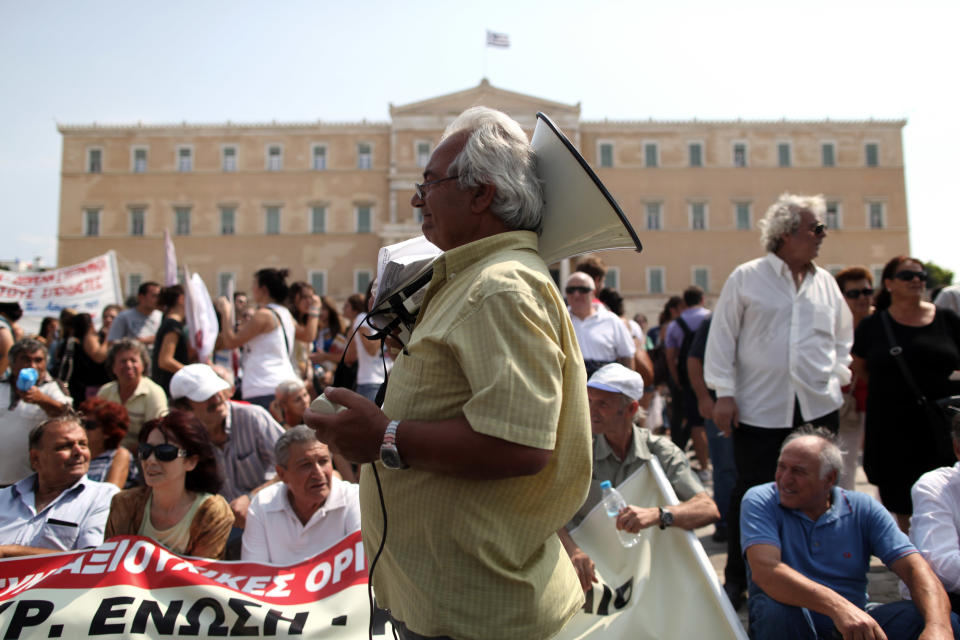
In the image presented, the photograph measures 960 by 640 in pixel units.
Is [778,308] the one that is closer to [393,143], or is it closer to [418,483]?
[418,483]

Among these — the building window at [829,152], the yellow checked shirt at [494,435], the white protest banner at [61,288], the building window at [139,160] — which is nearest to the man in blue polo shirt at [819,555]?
the yellow checked shirt at [494,435]

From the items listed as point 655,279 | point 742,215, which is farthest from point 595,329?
point 742,215

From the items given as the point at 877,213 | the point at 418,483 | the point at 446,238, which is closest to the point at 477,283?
the point at 446,238

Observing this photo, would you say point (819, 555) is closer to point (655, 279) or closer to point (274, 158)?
point (655, 279)

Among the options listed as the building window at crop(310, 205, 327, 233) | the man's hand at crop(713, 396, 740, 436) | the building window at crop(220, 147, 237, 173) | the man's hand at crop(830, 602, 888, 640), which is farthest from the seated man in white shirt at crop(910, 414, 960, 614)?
the building window at crop(220, 147, 237, 173)

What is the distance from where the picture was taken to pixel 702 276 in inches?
2004

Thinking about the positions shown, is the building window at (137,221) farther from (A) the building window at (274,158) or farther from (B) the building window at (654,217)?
(B) the building window at (654,217)

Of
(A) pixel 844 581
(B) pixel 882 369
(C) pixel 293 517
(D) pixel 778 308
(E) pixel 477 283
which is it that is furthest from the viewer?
(B) pixel 882 369

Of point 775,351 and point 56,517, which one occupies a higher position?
point 775,351

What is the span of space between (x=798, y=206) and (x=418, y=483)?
3637mm

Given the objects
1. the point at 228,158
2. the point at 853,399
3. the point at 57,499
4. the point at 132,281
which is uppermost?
the point at 228,158

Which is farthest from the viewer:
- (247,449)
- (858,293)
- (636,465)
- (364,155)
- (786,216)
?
(364,155)

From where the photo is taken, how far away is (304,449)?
403cm

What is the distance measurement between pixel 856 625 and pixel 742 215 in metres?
52.4
